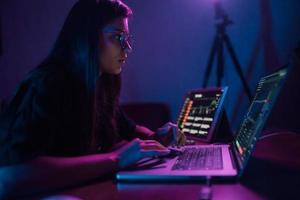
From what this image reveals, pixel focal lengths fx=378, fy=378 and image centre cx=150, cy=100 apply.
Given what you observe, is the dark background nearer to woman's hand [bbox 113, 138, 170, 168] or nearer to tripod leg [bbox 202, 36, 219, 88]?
tripod leg [bbox 202, 36, 219, 88]

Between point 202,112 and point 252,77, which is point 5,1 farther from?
point 202,112

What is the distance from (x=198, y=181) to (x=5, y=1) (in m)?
3.26

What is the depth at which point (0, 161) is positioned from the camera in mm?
985

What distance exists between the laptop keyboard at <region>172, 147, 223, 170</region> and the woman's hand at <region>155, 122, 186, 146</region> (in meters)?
0.17

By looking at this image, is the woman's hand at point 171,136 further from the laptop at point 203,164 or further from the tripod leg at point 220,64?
the tripod leg at point 220,64

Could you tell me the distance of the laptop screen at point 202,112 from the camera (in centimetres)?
172

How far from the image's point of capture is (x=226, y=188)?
2.88 feet

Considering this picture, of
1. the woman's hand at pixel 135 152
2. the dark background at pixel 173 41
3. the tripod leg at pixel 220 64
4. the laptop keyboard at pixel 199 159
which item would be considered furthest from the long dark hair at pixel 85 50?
the dark background at pixel 173 41

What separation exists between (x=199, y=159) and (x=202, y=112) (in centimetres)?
66

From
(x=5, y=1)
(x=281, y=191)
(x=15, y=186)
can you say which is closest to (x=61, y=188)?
(x=15, y=186)

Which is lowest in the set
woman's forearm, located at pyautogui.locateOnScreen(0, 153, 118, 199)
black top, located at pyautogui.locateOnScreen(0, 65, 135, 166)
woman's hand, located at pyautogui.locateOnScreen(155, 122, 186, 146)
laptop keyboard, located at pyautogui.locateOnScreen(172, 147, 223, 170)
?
woman's hand, located at pyautogui.locateOnScreen(155, 122, 186, 146)

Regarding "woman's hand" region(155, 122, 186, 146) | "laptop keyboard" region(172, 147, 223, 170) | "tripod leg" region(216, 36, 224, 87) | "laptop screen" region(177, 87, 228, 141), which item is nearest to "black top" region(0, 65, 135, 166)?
"laptop keyboard" region(172, 147, 223, 170)

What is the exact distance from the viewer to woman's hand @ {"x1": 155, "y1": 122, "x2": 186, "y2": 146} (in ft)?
5.33

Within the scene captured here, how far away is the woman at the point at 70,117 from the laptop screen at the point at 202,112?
436mm
